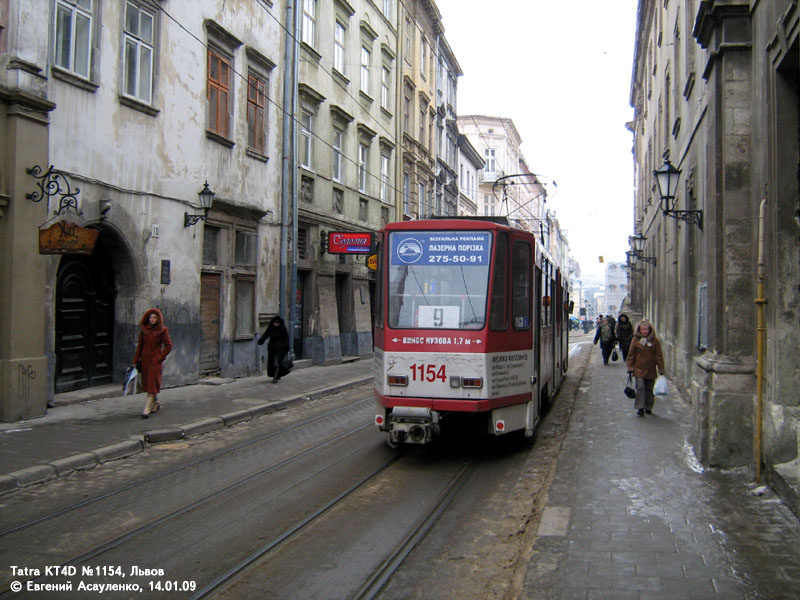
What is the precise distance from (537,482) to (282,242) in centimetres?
1249

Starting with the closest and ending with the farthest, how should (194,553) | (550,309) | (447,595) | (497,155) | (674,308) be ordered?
1. (447,595)
2. (194,553)
3. (550,309)
4. (674,308)
5. (497,155)

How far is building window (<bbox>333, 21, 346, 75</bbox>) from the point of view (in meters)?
22.5

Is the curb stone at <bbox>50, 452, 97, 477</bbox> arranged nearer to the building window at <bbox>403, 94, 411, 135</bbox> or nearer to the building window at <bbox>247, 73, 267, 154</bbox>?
the building window at <bbox>247, 73, 267, 154</bbox>

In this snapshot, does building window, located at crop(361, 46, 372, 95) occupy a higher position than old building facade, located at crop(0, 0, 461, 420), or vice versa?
building window, located at crop(361, 46, 372, 95)

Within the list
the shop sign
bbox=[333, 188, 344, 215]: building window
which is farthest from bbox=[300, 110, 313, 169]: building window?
the shop sign

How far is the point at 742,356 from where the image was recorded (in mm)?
7539

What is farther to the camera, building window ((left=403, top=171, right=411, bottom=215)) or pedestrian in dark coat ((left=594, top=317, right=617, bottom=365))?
building window ((left=403, top=171, right=411, bottom=215))

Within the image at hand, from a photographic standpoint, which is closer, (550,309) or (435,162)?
(550,309)

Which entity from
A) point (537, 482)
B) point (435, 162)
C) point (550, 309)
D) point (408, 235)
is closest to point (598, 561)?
point (537, 482)

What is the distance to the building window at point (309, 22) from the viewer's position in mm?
20359

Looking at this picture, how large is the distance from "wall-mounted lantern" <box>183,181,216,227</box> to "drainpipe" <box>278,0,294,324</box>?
4047 mm

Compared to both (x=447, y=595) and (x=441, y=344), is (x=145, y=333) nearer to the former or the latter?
(x=441, y=344)

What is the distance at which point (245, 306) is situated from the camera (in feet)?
57.2

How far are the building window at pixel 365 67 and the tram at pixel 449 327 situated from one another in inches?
695
